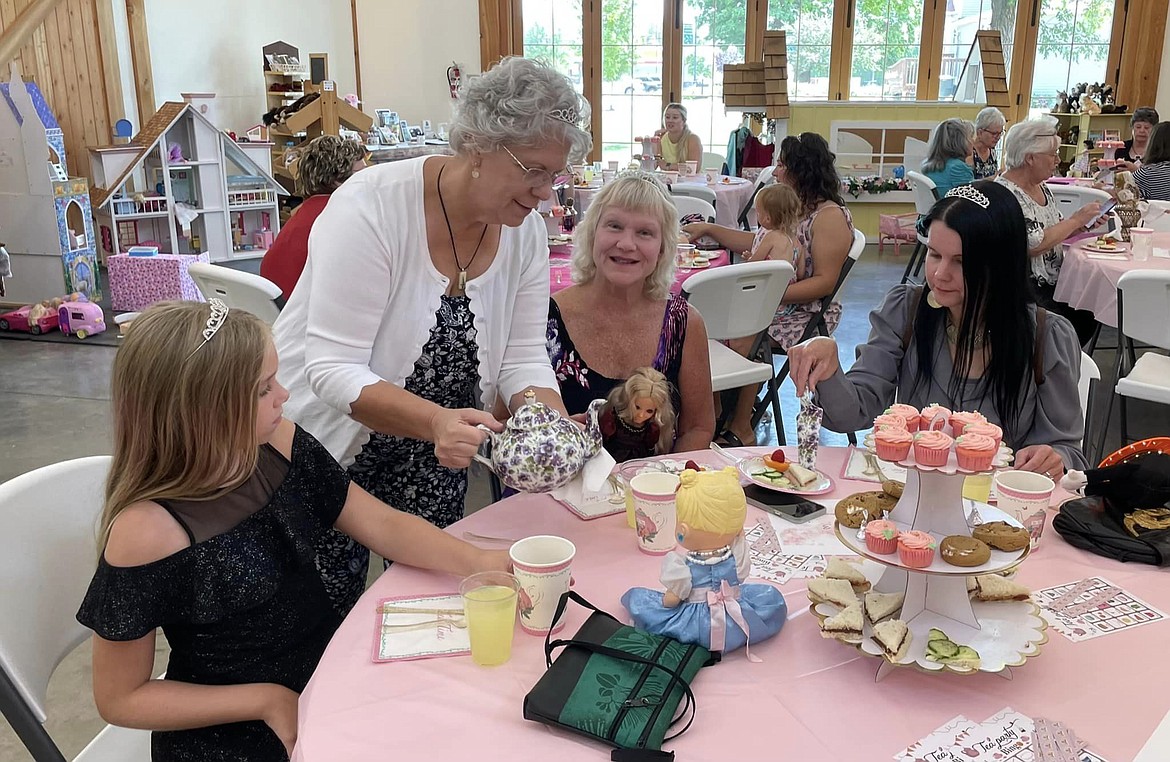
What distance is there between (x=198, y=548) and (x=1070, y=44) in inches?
457

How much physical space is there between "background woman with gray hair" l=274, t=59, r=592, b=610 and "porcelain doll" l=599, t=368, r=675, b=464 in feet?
0.79

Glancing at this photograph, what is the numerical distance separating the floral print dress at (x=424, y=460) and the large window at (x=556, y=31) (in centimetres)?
975

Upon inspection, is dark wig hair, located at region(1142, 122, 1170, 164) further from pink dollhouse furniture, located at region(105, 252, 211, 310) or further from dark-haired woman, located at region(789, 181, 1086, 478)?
pink dollhouse furniture, located at region(105, 252, 211, 310)

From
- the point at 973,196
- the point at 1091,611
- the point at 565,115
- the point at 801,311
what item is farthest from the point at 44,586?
the point at 801,311

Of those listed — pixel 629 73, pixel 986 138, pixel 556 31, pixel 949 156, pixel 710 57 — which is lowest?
pixel 949 156

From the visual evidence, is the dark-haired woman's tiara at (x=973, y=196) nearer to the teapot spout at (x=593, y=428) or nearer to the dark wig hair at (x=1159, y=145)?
the teapot spout at (x=593, y=428)

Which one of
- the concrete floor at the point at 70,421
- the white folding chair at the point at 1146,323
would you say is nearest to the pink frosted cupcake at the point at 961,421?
the concrete floor at the point at 70,421

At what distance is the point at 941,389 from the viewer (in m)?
2.22

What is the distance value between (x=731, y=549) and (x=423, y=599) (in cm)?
49

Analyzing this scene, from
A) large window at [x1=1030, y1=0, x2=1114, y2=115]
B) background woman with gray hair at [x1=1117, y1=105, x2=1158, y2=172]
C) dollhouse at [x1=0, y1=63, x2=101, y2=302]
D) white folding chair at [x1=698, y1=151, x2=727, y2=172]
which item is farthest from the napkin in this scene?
large window at [x1=1030, y1=0, x2=1114, y2=115]

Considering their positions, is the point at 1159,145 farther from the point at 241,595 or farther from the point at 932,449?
the point at 241,595

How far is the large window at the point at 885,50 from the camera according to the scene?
10.5 meters

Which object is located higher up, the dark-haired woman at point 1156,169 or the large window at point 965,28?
the large window at point 965,28

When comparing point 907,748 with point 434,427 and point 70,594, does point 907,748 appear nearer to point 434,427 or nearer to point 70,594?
point 434,427
